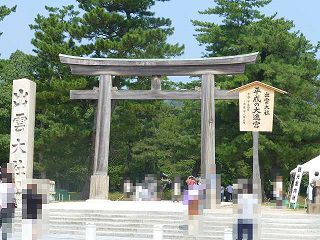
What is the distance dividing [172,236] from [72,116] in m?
18.5

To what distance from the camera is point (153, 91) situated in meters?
26.3

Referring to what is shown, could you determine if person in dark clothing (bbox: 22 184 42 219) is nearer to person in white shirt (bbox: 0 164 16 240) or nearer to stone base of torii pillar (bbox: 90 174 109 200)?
A: person in white shirt (bbox: 0 164 16 240)

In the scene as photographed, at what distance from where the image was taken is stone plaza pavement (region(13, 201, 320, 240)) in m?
17.2

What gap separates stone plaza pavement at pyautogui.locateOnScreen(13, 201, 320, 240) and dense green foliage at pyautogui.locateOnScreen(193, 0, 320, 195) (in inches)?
548

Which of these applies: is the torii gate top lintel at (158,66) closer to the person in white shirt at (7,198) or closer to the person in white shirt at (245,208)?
the person in white shirt at (7,198)

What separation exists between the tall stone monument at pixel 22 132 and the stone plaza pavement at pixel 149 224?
3903 mm

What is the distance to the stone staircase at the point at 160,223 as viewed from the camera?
17.1 meters

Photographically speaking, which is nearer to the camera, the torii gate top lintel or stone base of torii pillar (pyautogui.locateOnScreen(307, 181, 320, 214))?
stone base of torii pillar (pyautogui.locateOnScreen(307, 181, 320, 214))

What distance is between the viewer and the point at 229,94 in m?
25.4

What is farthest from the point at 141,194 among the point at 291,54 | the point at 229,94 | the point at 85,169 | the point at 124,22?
the point at 85,169

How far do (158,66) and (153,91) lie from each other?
1.04m

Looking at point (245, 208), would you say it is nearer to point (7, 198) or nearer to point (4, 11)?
point (7, 198)

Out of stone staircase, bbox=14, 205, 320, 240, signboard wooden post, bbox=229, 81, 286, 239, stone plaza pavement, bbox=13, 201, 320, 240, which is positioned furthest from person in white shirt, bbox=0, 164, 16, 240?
signboard wooden post, bbox=229, 81, 286, 239

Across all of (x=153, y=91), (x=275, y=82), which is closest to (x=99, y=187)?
(x=153, y=91)
